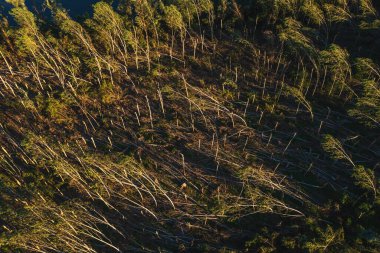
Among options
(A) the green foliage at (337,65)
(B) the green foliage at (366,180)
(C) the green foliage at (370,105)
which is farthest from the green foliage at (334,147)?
(A) the green foliage at (337,65)

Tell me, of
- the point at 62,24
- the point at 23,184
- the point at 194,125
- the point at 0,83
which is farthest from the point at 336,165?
the point at 0,83

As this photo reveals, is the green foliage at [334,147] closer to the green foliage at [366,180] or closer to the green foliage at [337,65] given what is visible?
the green foliage at [366,180]

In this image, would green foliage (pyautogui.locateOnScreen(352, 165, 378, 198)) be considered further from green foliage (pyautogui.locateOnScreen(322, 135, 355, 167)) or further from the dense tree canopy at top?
green foliage (pyautogui.locateOnScreen(322, 135, 355, 167))

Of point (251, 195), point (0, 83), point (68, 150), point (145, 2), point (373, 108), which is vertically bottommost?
point (251, 195)

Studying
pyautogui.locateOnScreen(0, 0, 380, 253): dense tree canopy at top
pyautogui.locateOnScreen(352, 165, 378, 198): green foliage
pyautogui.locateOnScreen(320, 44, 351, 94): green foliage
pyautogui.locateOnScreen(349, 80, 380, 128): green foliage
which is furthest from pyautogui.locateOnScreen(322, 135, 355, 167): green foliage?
pyautogui.locateOnScreen(320, 44, 351, 94): green foliage

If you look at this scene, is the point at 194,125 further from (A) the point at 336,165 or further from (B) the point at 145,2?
(B) the point at 145,2

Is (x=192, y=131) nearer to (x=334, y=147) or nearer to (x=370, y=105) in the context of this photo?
(x=334, y=147)

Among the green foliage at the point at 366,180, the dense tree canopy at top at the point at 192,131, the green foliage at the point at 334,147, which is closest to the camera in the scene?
the green foliage at the point at 366,180

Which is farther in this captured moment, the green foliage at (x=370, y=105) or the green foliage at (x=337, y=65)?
the green foliage at (x=337, y=65)
